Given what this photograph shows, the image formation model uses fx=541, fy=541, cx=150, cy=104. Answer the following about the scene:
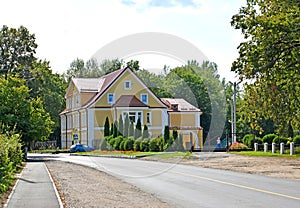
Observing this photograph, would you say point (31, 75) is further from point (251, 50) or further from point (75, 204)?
point (75, 204)

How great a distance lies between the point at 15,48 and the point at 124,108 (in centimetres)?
1734

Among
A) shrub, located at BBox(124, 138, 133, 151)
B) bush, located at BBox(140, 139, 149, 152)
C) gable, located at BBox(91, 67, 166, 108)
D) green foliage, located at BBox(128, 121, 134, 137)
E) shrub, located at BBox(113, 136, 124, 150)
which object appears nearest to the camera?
bush, located at BBox(140, 139, 149, 152)

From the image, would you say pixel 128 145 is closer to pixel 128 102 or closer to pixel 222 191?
pixel 128 102

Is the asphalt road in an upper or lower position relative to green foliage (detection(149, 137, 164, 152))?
lower

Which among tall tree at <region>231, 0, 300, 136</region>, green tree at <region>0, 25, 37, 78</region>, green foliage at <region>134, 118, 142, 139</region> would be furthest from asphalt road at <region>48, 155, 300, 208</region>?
green tree at <region>0, 25, 37, 78</region>

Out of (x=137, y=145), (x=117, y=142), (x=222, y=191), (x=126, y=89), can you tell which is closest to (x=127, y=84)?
(x=126, y=89)

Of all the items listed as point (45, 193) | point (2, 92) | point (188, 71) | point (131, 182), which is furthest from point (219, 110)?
point (45, 193)

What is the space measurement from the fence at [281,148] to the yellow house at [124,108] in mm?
15001

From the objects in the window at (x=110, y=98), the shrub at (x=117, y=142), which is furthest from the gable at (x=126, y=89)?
the shrub at (x=117, y=142)

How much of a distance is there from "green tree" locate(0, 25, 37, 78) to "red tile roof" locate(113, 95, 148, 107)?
14128 millimetres

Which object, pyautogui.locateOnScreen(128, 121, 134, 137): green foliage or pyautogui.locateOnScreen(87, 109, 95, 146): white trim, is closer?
pyautogui.locateOnScreen(128, 121, 134, 137): green foliage

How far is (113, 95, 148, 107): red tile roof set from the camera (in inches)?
2699

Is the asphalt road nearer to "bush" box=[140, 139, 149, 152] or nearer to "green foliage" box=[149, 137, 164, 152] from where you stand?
"green foliage" box=[149, 137, 164, 152]

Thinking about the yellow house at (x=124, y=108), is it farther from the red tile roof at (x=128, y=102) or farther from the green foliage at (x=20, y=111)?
the green foliage at (x=20, y=111)
